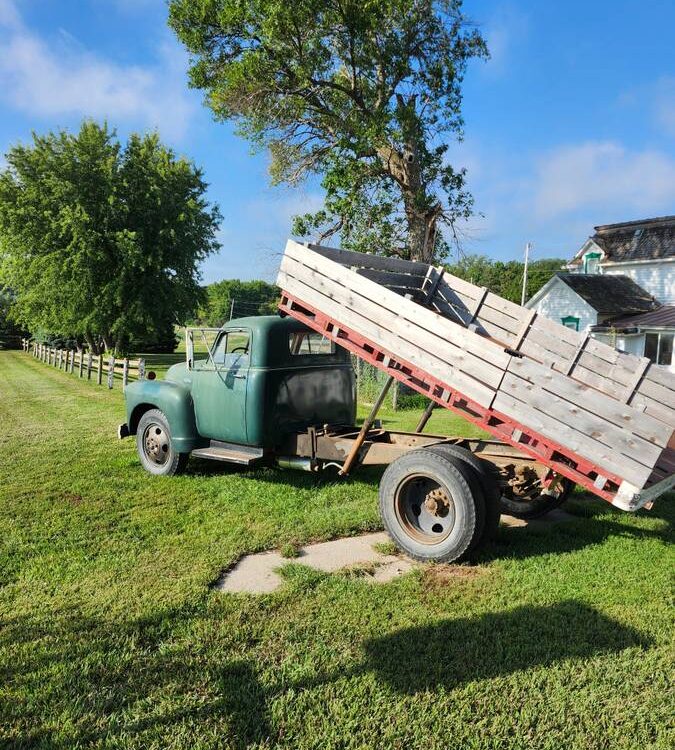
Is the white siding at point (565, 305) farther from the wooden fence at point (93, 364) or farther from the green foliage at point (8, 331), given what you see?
the green foliage at point (8, 331)

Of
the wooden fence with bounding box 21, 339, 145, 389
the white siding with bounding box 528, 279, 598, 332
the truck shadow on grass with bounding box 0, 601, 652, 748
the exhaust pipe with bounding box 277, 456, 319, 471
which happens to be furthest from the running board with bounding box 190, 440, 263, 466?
the white siding with bounding box 528, 279, 598, 332

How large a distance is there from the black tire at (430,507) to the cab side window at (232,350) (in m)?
2.46

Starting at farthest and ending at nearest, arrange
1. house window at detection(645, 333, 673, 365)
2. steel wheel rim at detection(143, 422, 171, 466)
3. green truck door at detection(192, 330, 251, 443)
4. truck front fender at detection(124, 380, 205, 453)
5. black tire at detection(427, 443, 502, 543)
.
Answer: house window at detection(645, 333, 673, 365), steel wheel rim at detection(143, 422, 171, 466), truck front fender at detection(124, 380, 205, 453), green truck door at detection(192, 330, 251, 443), black tire at detection(427, 443, 502, 543)

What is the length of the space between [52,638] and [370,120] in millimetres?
14358

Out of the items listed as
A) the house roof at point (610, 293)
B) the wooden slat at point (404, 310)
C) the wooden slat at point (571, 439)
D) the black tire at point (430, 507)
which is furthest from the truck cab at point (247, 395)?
the house roof at point (610, 293)

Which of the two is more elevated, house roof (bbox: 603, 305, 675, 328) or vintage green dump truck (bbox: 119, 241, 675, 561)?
house roof (bbox: 603, 305, 675, 328)

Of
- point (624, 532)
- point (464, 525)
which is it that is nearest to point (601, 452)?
point (464, 525)

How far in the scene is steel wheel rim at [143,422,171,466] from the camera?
7391mm

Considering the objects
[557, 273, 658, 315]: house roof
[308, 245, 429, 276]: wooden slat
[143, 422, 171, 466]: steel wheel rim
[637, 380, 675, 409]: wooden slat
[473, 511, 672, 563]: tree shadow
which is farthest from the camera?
[557, 273, 658, 315]: house roof

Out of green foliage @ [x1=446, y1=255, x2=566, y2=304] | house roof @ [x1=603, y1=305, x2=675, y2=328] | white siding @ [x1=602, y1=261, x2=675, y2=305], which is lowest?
house roof @ [x1=603, y1=305, x2=675, y2=328]

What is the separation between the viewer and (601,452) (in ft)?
13.2

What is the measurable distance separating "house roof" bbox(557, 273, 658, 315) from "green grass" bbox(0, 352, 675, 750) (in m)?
22.1

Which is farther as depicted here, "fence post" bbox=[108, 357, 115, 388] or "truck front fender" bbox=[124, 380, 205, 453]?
"fence post" bbox=[108, 357, 115, 388]

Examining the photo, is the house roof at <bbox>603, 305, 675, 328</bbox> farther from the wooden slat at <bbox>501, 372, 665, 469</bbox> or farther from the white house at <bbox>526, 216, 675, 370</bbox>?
the wooden slat at <bbox>501, 372, 665, 469</bbox>
